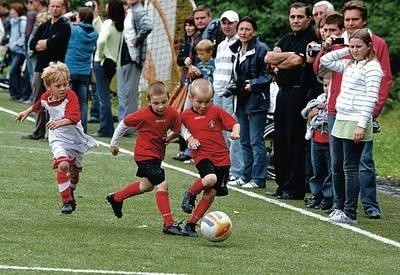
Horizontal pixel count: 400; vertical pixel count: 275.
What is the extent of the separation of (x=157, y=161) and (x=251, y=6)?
864 inches

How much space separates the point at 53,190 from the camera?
13.8m

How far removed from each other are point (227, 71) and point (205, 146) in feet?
16.4

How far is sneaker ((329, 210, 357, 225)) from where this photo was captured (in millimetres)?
12409

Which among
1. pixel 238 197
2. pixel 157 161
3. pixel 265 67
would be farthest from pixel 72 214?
pixel 265 67

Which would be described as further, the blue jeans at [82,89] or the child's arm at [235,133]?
the blue jeans at [82,89]

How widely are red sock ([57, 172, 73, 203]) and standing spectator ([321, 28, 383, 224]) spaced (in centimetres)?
251

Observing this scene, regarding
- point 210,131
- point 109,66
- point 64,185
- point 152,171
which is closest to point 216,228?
point 152,171

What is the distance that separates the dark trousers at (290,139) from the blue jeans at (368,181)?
4.13ft

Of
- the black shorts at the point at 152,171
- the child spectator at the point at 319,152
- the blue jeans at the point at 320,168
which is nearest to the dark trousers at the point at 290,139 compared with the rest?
the child spectator at the point at 319,152

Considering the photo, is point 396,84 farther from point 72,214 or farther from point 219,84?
point 72,214

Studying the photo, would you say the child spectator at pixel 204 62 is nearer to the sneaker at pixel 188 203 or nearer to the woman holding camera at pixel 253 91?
the woman holding camera at pixel 253 91

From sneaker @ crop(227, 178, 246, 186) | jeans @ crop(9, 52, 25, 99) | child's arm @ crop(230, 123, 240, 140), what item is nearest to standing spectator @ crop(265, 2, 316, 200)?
sneaker @ crop(227, 178, 246, 186)

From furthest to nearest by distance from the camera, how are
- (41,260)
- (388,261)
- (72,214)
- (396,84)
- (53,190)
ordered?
(396,84)
(53,190)
(72,214)
(388,261)
(41,260)

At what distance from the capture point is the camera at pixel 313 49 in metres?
13.5
